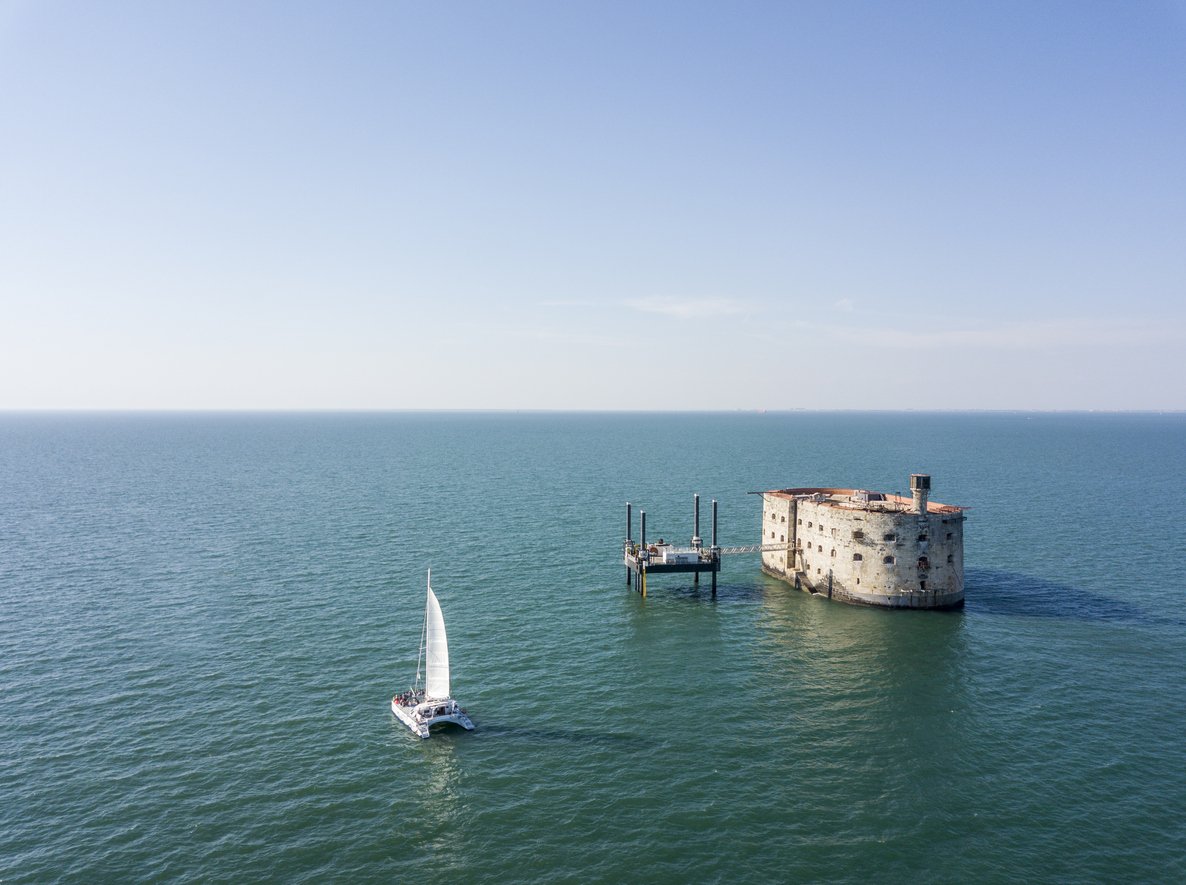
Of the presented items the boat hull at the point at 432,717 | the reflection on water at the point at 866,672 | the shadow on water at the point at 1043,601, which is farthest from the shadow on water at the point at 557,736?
the shadow on water at the point at 1043,601

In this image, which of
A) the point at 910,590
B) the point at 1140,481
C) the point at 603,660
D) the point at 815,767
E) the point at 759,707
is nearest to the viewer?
the point at 815,767

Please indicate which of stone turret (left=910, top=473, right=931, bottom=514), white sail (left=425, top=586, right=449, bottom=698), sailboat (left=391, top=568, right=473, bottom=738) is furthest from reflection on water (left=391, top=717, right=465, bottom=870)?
stone turret (left=910, top=473, right=931, bottom=514)

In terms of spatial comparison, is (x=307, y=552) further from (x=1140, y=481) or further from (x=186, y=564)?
(x=1140, y=481)

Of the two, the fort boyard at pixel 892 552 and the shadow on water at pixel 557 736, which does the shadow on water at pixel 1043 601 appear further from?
the shadow on water at pixel 557 736

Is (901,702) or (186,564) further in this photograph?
(186,564)

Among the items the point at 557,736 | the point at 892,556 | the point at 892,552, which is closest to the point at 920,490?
the point at 892,552

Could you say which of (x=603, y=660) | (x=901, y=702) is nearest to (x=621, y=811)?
(x=603, y=660)
